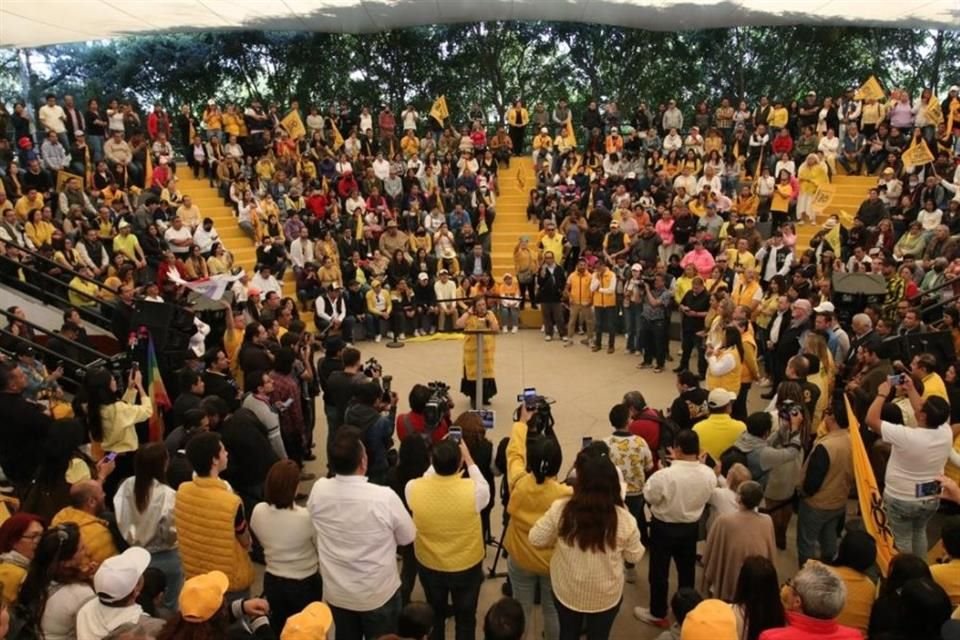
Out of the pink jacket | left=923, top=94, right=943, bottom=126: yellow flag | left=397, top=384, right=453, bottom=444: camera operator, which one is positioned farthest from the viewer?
left=923, top=94, right=943, bottom=126: yellow flag

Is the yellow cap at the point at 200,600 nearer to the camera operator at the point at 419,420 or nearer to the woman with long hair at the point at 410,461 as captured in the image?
the woman with long hair at the point at 410,461

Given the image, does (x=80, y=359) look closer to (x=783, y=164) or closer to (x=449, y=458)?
→ (x=449, y=458)

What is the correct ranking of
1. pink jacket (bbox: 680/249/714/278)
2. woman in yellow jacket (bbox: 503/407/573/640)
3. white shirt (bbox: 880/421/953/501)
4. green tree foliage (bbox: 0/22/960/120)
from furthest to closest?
green tree foliage (bbox: 0/22/960/120) < pink jacket (bbox: 680/249/714/278) < white shirt (bbox: 880/421/953/501) < woman in yellow jacket (bbox: 503/407/573/640)

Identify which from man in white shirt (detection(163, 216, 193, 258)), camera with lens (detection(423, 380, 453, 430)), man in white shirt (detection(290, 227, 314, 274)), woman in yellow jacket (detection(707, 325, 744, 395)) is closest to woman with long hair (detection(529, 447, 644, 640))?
camera with lens (detection(423, 380, 453, 430))

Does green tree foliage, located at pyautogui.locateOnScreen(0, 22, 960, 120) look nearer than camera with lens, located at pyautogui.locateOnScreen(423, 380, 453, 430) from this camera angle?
No

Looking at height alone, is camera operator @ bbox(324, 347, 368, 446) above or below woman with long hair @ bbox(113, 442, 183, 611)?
below

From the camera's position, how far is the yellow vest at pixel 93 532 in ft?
12.2

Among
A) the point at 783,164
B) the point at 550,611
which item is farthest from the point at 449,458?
the point at 783,164

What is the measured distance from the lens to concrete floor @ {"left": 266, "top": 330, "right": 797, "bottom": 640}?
8.70m

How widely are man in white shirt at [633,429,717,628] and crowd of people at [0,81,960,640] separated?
0.07 ft

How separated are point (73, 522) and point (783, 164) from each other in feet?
46.9

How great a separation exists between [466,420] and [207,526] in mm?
1683

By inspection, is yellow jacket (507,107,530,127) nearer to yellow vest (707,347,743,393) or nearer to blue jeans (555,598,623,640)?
yellow vest (707,347,743,393)

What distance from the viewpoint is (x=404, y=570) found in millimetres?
4820
